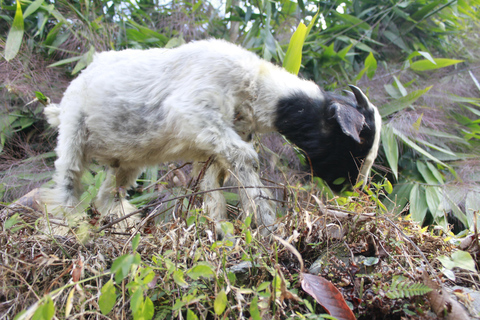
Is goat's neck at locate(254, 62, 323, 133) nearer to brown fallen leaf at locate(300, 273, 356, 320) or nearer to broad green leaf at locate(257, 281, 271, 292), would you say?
brown fallen leaf at locate(300, 273, 356, 320)

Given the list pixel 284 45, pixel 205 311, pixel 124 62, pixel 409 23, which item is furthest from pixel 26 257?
pixel 409 23

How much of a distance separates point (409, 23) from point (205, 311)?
16.3ft

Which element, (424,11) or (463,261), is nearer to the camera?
(463,261)

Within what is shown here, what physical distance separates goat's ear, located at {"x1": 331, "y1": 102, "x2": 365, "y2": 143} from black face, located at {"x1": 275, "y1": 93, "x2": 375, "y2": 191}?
10mm

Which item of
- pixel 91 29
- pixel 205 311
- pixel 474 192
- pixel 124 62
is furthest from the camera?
pixel 91 29

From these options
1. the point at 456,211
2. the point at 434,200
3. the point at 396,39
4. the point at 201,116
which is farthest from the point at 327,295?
the point at 396,39

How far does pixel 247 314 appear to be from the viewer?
1278 mm

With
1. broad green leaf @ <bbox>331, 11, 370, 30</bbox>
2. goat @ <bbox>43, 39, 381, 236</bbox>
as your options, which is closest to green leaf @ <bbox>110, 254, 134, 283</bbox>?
goat @ <bbox>43, 39, 381, 236</bbox>

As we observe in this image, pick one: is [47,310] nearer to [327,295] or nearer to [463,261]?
[327,295]

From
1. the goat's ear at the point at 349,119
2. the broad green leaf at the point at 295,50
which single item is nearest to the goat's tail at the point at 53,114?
the broad green leaf at the point at 295,50

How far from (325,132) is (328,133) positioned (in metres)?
0.02

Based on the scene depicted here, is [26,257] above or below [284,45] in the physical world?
below

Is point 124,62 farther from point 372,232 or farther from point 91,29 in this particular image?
point 372,232

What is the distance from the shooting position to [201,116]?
6.93 feet
